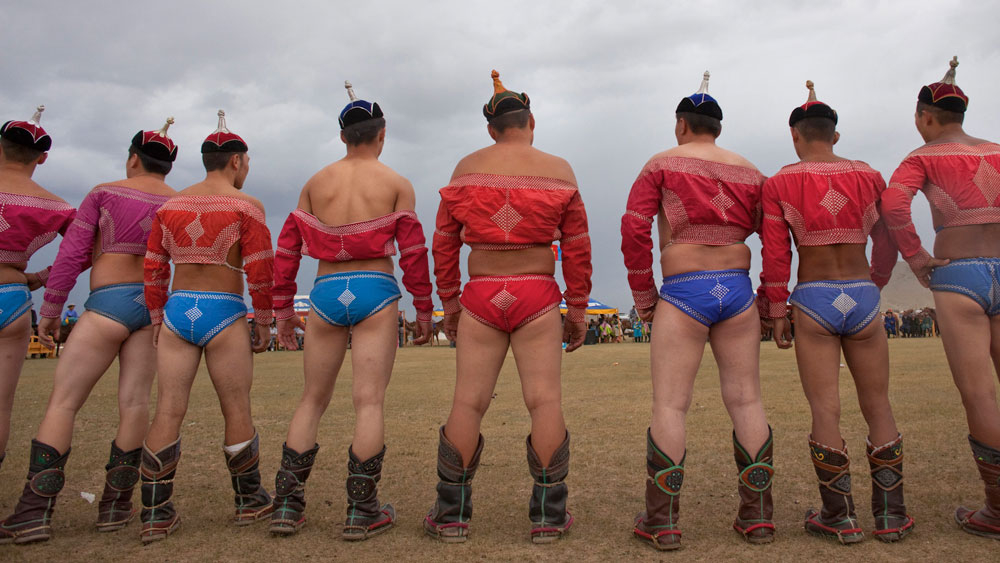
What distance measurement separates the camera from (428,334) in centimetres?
450

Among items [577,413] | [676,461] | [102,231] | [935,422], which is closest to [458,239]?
[676,461]

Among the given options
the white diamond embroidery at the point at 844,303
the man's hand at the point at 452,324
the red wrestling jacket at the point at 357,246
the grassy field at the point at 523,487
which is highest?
the red wrestling jacket at the point at 357,246

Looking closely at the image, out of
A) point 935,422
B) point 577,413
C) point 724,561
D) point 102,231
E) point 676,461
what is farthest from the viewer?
point 577,413

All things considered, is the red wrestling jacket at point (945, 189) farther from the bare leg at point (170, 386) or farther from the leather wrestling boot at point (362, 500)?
the bare leg at point (170, 386)

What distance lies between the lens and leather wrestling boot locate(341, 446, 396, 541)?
4.09m

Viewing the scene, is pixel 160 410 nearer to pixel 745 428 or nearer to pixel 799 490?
pixel 745 428

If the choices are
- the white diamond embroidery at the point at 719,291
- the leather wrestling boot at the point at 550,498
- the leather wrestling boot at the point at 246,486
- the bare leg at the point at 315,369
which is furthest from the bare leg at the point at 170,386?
the white diamond embroidery at the point at 719,291

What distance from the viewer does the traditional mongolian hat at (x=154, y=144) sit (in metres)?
4.93

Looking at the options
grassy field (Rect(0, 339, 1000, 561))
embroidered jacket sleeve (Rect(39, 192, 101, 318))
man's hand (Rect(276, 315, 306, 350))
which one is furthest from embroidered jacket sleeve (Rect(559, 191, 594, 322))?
embroidered jacket sleeve (Rect(39, 192, 101, 318))

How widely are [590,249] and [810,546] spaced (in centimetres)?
209

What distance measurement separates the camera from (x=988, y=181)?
4160 mm

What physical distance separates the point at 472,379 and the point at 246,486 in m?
1.78

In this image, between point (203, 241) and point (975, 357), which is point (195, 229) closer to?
point (203, 241)

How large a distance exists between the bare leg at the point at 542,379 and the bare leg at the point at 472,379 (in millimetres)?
171
